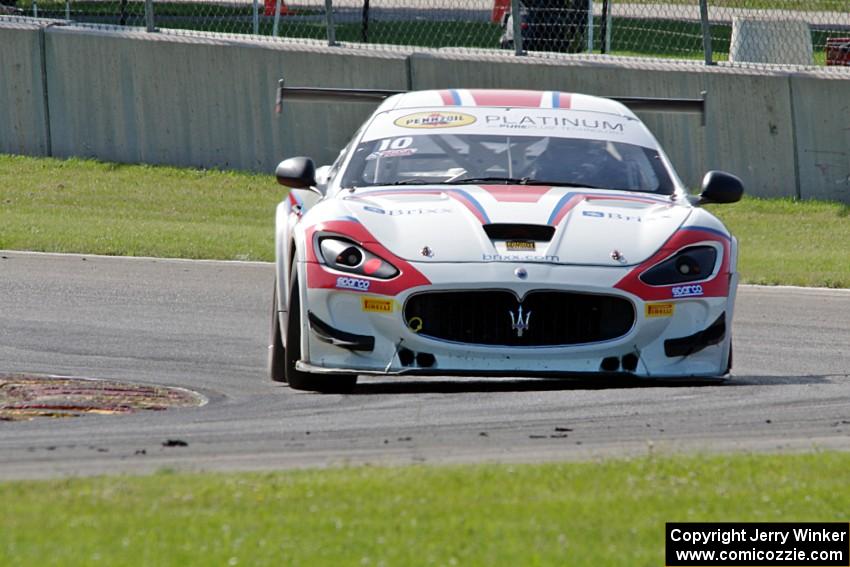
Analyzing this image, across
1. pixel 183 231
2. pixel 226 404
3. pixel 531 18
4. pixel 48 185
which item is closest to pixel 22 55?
pixel 48 185

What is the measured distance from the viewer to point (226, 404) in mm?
7438

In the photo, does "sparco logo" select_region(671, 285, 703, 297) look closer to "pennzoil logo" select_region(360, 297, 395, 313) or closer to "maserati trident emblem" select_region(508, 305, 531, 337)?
"maserati trident emblem" select_region(508, 305, 531, 337)

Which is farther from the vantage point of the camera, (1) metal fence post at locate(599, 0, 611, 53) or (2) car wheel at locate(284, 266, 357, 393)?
(1) metal fence post at locate(599, 0, 611, 53)

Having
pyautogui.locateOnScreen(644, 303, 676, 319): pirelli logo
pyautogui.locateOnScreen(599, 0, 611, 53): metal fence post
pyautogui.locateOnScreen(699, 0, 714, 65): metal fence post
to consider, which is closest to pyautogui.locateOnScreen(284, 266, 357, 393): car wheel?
pyautogui.locateOnScreen(644, 303, 676, 319): pirelli logo

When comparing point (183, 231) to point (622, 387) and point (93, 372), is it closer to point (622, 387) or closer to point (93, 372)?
point (93, 372)

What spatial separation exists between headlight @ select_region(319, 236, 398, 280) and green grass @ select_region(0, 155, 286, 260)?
649cm

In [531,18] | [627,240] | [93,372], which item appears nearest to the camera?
[627,240]

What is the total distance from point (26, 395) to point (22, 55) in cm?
1097

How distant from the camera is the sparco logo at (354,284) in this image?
23.8ft

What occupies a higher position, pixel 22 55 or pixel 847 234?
pixel 22 55

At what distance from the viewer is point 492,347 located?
7211 mm

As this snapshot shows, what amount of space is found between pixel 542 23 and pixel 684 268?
10251 mm

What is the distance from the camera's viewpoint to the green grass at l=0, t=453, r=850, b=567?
172 inches

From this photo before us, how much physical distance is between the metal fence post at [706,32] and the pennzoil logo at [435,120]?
8111mm
